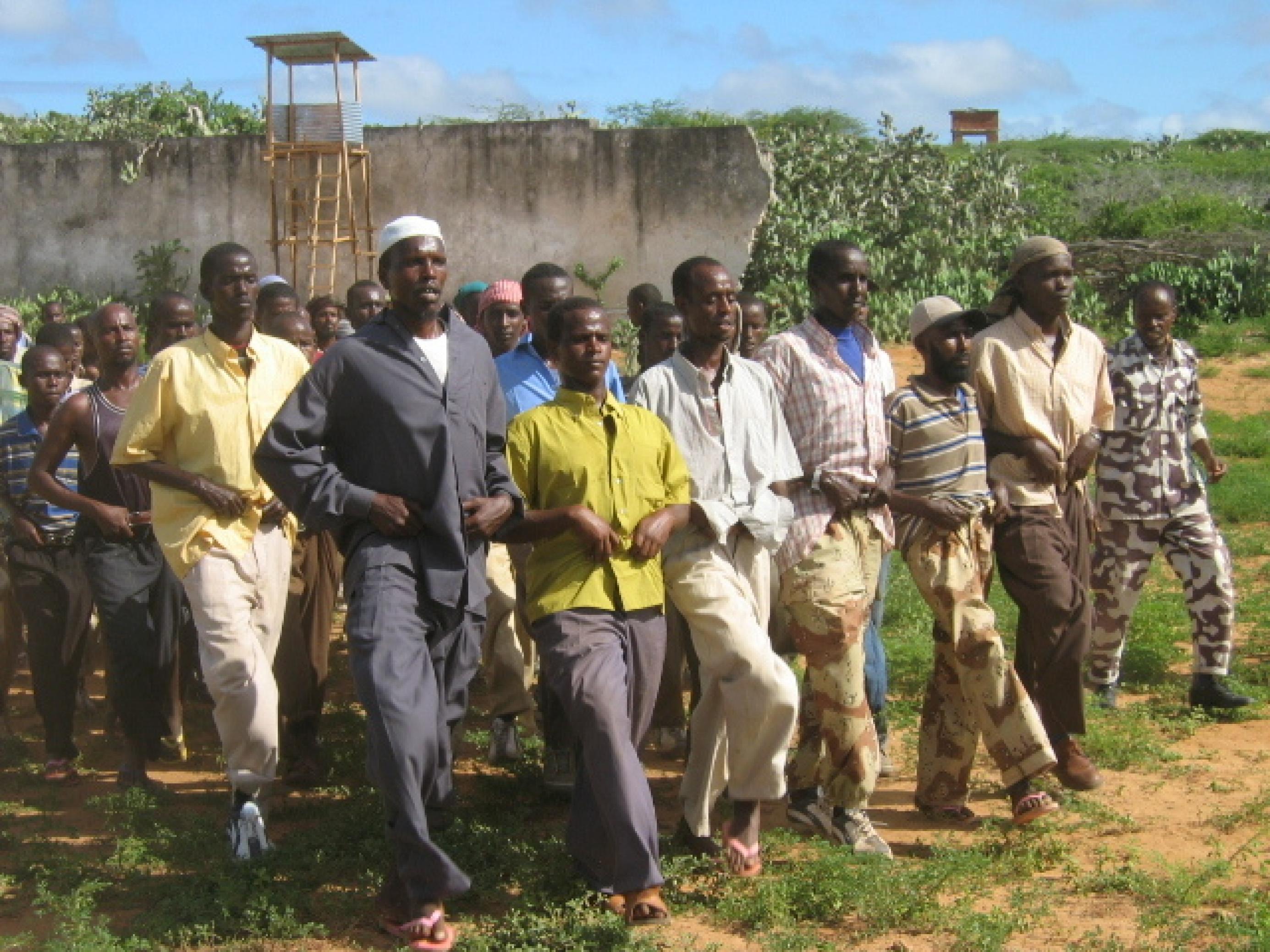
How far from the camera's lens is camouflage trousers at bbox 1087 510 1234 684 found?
7.47m

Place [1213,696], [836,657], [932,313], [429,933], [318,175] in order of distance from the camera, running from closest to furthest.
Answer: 1. [429,933]
2. [836,657]
3. [932,313]
4. [1213,696]
5. [318,175]

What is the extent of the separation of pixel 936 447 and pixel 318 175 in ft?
41.3

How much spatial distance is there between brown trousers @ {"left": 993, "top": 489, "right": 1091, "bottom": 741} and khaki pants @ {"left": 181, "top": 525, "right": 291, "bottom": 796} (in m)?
2.74

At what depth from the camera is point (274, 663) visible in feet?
20.6

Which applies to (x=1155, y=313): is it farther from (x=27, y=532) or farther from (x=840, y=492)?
(x=27, y=532)

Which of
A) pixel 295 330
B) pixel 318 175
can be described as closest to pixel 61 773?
pixel 295 330

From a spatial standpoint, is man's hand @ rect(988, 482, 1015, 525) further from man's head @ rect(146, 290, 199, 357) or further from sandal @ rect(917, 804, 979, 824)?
man's head @ rect(146, 290, 199, 357)

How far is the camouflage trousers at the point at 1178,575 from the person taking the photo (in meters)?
7.47

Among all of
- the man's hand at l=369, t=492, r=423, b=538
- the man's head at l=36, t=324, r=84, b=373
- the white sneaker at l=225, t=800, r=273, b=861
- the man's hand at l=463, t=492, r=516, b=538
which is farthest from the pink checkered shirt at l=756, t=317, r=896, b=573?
the man's head at l=36, t=324, r=84, b=373

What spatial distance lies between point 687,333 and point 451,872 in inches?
81.6

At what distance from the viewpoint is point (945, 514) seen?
560cm

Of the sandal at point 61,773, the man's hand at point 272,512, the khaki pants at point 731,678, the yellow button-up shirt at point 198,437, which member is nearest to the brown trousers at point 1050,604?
the khaki pants at point 731,678

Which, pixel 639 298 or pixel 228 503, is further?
pixel 639 298

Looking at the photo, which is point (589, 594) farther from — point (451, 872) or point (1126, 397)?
point (1126, 397)
